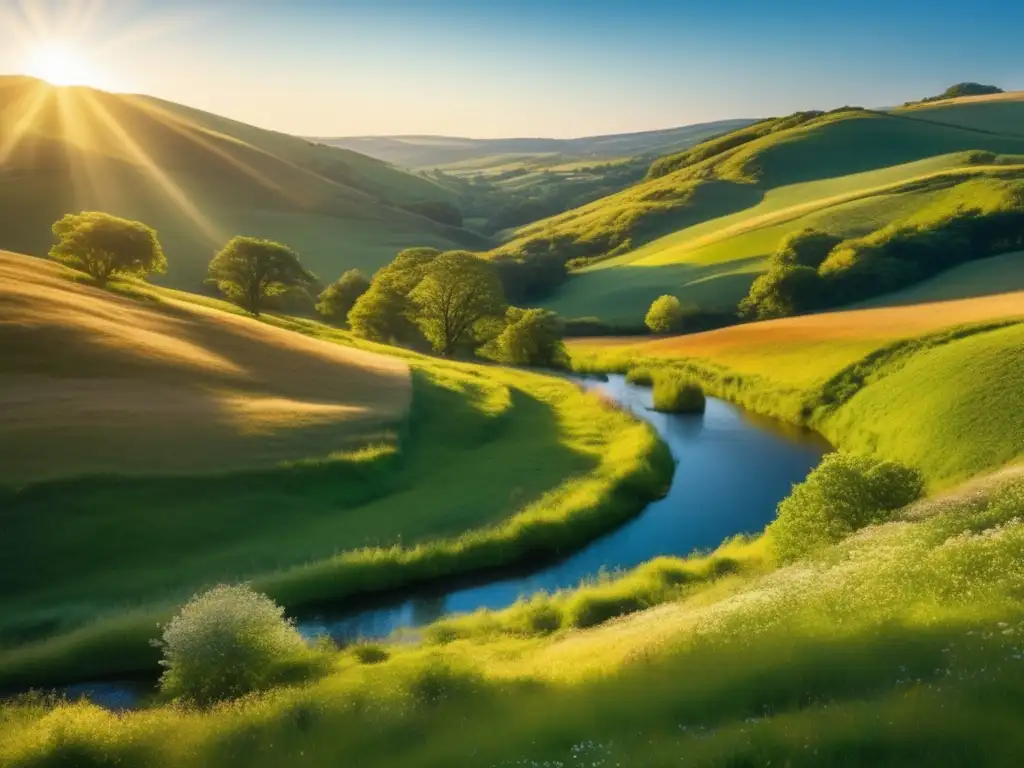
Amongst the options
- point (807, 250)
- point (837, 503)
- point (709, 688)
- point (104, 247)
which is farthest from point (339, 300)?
point (709, 688)

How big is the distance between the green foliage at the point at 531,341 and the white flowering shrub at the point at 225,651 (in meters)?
70.3

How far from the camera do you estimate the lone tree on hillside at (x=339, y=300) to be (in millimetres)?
117500

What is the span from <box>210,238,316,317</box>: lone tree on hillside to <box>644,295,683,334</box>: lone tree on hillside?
5253cm

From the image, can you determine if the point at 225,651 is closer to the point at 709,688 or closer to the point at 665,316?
the point at 709,688

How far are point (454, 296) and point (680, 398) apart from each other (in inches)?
1293

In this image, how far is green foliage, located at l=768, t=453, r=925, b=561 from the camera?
33.7 metres

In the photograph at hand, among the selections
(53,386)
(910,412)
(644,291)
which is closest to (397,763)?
(53,386)

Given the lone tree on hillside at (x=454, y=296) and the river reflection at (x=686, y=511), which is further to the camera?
the lone tree on hillside at (x=454, y=296)

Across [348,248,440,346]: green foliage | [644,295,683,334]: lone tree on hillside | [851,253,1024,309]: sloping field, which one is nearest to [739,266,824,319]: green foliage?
[851,253,1024,309]: sloping field

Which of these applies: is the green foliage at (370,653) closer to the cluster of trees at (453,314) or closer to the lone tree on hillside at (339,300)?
the cluster of trees at (453,314)

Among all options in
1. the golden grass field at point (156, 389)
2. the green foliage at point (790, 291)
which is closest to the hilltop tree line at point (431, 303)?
the golden grass field at point (156, 389)

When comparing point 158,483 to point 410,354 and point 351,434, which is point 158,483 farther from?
point 410,354

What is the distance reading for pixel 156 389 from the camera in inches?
1992

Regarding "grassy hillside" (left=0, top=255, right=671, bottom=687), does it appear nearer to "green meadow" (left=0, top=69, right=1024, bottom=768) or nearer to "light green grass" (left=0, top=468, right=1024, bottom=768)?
"green meadow" (left=0, top=69, right=1024, bottom=768)
